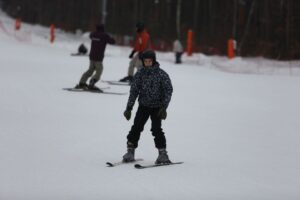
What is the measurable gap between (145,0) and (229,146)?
156 feet

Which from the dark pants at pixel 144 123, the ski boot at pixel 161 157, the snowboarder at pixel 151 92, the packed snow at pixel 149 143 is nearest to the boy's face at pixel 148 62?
the snowboarder at pixel 151 92

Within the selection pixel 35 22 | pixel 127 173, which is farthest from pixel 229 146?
pixel 35 22

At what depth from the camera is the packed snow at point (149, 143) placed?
6762 mm

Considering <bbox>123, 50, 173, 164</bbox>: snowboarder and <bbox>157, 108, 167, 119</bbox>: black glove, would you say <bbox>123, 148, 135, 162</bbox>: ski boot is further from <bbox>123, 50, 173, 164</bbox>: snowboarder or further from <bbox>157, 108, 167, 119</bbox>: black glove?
<bbox>157, 108, 167, 119</bbox>: black glove

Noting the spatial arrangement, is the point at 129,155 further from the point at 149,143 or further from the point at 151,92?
the point at 149,143

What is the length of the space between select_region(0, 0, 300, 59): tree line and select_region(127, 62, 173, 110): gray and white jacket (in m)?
25.7

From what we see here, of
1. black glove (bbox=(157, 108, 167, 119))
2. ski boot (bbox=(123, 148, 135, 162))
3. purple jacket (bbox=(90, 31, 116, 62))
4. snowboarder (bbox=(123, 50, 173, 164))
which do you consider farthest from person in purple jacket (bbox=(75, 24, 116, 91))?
black glove (bbox=(157, 108, 167, 119))

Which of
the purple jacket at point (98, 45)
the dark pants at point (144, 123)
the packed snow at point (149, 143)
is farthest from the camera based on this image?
the purple jacket at point (98, 45)

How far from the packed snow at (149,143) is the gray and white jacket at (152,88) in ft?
2.73

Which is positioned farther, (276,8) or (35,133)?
(276,8)

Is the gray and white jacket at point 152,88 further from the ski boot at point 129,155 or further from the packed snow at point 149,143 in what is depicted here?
the packed snow at point 149,143

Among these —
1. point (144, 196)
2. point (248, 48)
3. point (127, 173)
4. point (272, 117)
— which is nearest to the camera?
point (144, 196)

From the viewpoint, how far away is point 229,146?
32.4ft

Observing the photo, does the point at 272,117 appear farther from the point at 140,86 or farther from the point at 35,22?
the point at 35,22
